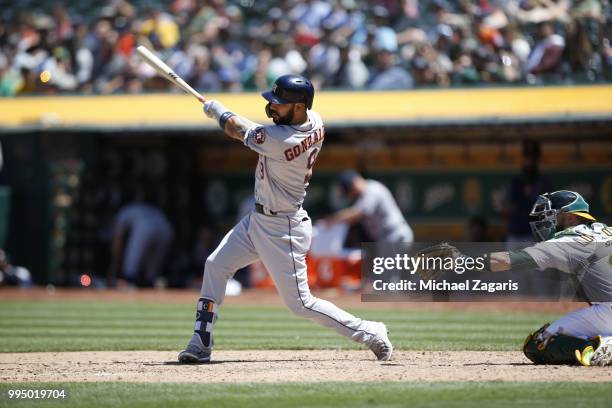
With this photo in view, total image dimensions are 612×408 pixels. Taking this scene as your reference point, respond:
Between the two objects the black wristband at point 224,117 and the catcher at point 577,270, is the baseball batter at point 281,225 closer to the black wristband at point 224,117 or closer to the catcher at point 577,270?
the black wristband at point 224,117

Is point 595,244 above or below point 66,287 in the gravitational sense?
above

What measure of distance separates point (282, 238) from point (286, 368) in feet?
2.74

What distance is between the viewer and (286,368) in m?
7.01

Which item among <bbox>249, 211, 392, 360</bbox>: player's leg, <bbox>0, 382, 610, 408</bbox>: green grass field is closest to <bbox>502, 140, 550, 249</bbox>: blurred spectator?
<bbox>249, 211, 392, 360</bbox>: player's leg

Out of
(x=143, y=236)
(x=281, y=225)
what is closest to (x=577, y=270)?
(x=281, y=225)

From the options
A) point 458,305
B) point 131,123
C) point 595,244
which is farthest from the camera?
point 131,123

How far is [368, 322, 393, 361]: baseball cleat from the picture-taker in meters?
7.13

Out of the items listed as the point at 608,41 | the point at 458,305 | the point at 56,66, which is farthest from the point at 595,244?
the point at 56,66

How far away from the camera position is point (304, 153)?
7012mm

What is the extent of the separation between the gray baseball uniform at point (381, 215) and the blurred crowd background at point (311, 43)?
1788 millimetres

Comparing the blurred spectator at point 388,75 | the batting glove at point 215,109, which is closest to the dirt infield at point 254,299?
the blurred spectator at point 388,75

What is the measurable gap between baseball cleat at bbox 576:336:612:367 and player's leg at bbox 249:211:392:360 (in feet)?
4.27

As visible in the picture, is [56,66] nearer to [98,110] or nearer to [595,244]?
[98,110]

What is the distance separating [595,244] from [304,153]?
6.23ft
